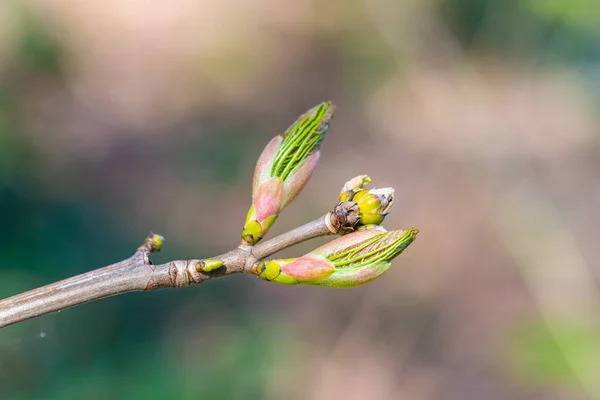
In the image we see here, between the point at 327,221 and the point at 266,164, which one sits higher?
the point at 266,164

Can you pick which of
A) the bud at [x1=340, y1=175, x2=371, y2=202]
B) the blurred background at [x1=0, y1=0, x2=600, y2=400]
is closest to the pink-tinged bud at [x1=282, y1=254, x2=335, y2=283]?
the bud at [x1=340, y1=175, x2=371, y2=202]

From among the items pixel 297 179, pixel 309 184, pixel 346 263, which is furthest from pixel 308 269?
pixel 309 184

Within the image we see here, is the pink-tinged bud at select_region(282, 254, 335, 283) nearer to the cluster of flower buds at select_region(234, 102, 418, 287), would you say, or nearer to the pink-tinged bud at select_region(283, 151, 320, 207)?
the cluster of flower buds at select_region(234, 102, 418, 287)

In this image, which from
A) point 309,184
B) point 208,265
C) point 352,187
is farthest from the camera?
point 309,184

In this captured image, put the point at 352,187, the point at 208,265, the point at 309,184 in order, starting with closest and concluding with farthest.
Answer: the point at 208,265 < the point at 352,187 < the point at 309,184

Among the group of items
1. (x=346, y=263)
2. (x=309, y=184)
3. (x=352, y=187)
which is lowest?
(x=346, y=263)

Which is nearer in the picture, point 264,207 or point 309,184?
point 264,207

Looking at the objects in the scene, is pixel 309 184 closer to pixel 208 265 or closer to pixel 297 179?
pixel 297 179
